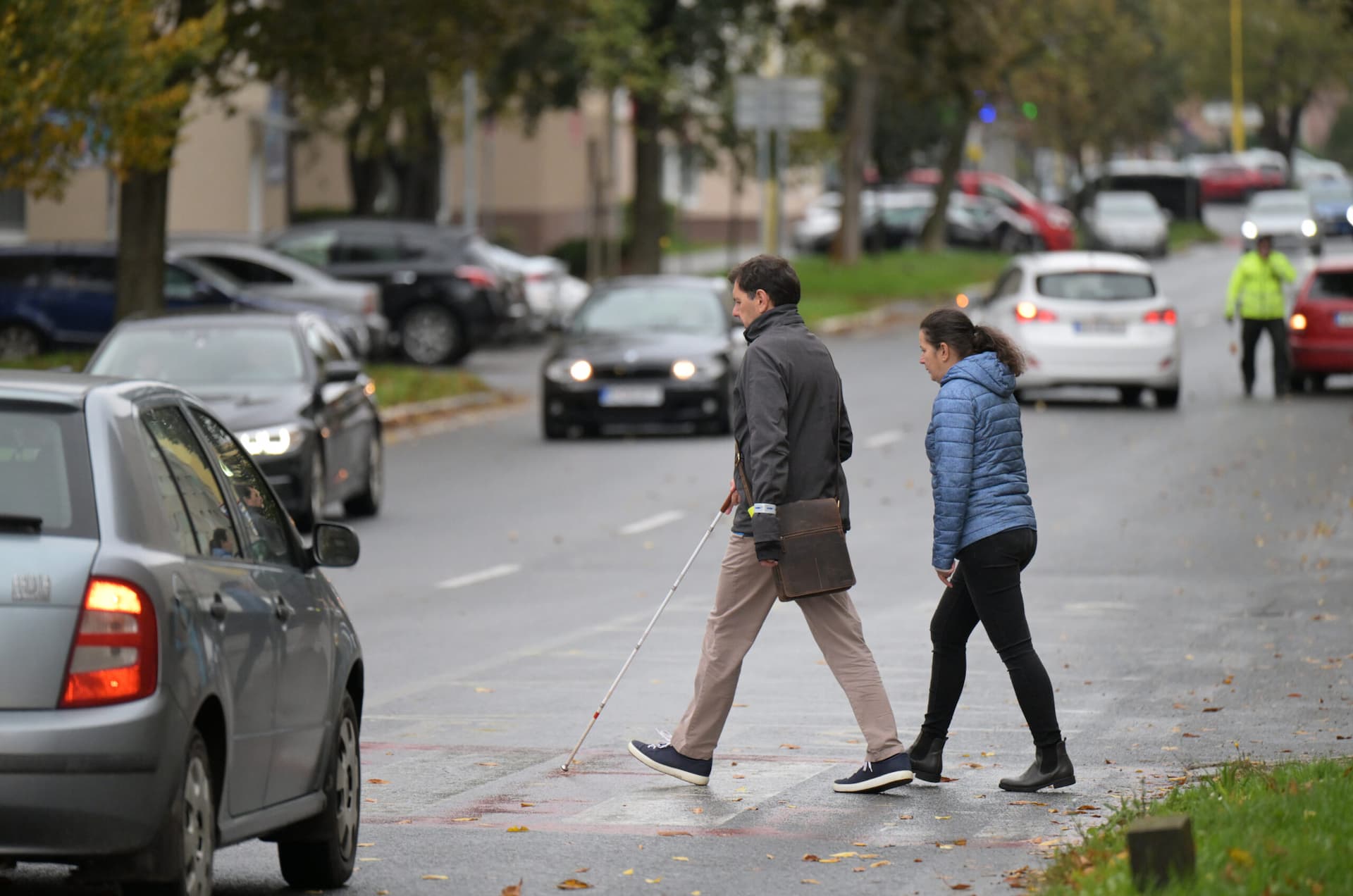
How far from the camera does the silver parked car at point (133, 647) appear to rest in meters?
5.75

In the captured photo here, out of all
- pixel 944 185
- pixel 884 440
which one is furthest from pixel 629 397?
pixel 944 185

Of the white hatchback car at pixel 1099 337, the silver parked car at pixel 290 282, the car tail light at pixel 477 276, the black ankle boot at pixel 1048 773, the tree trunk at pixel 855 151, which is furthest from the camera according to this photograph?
the tree trunk at pixel 855 151

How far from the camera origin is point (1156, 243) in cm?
6356

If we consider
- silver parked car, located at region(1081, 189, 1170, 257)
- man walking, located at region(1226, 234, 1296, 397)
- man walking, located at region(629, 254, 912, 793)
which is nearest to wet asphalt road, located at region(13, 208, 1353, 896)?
man walking, located at region(629, 254, 912, 793)

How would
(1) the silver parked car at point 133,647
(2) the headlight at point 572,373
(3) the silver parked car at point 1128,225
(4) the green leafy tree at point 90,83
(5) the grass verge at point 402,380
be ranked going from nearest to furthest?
(1) the silver parked car at point 133,647 → (4) the green leafy tree at point 90,83 → (2) the headlight at point 572,373 → (5) the grass verge at point 402,380 → (3) the silver parked car at point 1128,225

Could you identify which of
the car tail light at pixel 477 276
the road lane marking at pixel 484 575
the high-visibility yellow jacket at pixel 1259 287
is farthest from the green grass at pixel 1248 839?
the car tail light at pixel 477 276

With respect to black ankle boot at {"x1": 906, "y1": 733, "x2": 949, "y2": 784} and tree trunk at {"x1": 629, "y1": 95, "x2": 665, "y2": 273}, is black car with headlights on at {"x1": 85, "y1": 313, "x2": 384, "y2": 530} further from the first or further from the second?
tree trunk at {"x1": 629, "y1": 95, "x2": 665, "y2": 273}

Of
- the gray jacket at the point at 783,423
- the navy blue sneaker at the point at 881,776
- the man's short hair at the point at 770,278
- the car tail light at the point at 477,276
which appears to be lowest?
the navy blue sneaker at the point at 881,776

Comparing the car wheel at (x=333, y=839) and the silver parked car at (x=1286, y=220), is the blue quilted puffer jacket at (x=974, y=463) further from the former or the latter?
the silver parked car at (x=1286, y=220)

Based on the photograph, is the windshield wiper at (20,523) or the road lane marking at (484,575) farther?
the road lane marking at (484,575)

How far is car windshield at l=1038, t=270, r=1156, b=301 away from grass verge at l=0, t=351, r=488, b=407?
6.64 meters

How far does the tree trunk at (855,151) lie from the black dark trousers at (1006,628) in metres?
41.4

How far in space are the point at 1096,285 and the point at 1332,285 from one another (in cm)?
334

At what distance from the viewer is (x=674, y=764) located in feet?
29.5
